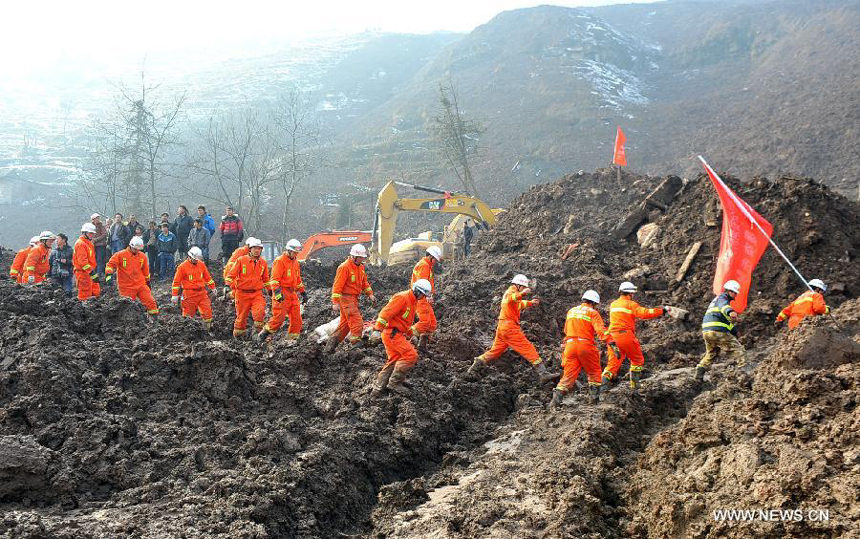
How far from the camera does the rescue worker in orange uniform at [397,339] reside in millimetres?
9133

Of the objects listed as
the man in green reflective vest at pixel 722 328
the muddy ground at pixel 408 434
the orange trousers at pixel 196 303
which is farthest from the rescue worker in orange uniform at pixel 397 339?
the orange trousers at pixel 196 303

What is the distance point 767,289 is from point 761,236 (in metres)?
3.59

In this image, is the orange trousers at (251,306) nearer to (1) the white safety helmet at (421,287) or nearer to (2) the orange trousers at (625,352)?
(1) the white safety helmet at (421,287)

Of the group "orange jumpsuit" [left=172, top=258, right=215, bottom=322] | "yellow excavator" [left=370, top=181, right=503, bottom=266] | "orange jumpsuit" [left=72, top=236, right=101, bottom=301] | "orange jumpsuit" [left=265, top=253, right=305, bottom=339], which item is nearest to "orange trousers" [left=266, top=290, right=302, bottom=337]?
"orange jumpsuit" [left=265, top=253, right=305, bottom=339]

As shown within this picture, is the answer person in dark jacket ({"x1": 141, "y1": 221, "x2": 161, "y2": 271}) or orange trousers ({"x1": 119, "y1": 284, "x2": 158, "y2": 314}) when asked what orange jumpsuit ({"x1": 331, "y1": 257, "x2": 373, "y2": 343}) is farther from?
person in dark jacket ({"x1": 141, "y1": 221, "x2": 161, "y2": 271})

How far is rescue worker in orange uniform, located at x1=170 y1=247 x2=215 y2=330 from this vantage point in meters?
12.4

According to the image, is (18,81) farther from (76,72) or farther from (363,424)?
(363,424)

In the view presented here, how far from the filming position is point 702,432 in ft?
21.6

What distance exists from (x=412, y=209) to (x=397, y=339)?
12314 mm

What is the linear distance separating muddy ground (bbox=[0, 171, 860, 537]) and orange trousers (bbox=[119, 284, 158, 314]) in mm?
1056

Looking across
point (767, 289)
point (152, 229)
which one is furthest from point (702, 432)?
point (152, 229)

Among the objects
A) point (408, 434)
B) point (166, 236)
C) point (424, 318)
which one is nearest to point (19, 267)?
point (166, 236)

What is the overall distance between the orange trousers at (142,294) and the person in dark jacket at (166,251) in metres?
4.48

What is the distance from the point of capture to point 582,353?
930 cm
